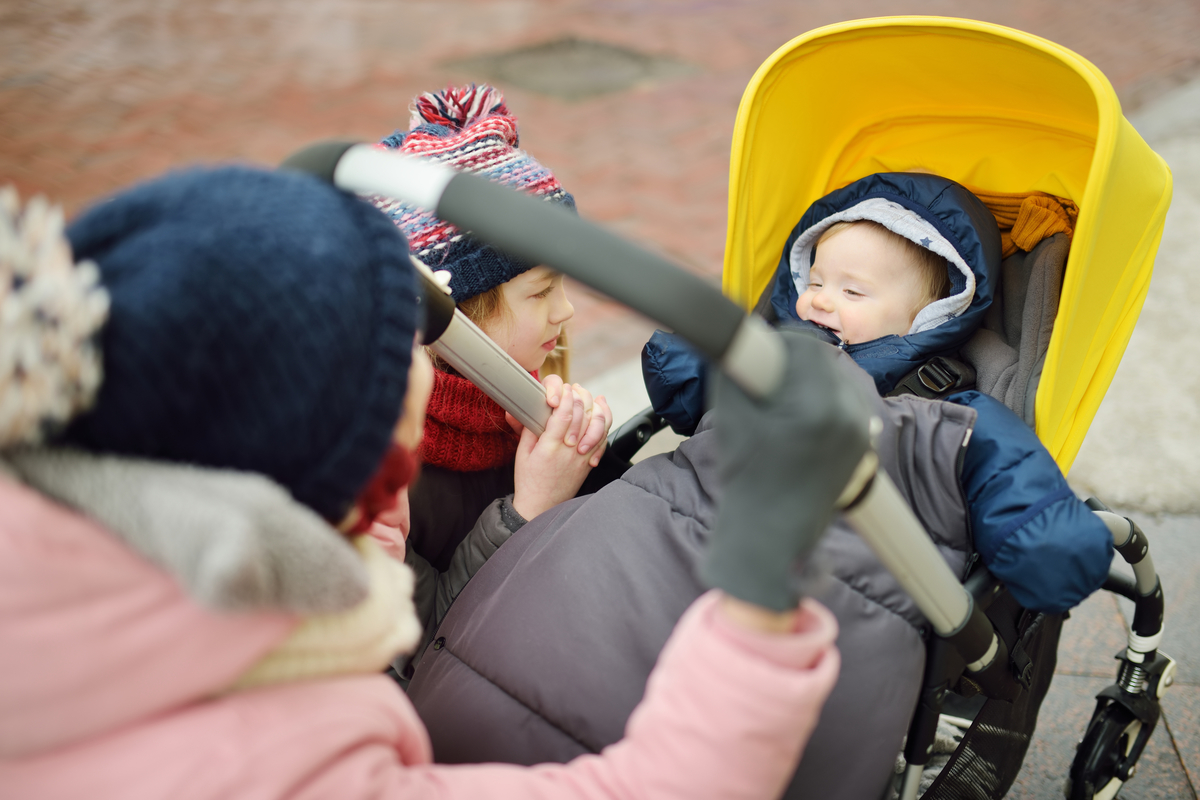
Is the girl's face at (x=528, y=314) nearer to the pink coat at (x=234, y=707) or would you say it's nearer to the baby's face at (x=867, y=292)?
the baby's face at (x=867, y=292)

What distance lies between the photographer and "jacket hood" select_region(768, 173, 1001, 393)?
1.54 metres

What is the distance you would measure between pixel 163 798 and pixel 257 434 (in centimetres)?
29

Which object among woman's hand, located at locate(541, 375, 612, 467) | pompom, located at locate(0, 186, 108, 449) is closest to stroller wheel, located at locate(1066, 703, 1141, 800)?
woman's hand, located at locate(541, 375, 612, 467)

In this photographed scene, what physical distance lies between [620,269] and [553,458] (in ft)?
2.77

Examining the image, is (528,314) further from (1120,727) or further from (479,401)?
(1120,727)

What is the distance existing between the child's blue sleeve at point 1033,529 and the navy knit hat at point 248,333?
2.72 ft

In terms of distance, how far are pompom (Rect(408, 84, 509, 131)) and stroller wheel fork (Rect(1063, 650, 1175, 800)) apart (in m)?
1.56

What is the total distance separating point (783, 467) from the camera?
0.65m

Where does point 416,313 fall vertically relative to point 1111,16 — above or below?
below

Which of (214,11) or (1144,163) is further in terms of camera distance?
(214,11)

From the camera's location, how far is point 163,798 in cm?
67

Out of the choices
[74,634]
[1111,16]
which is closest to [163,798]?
[74,634]

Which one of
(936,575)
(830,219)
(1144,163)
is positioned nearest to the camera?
(936,575)

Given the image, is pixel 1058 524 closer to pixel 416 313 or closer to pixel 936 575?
pixel 936 575
